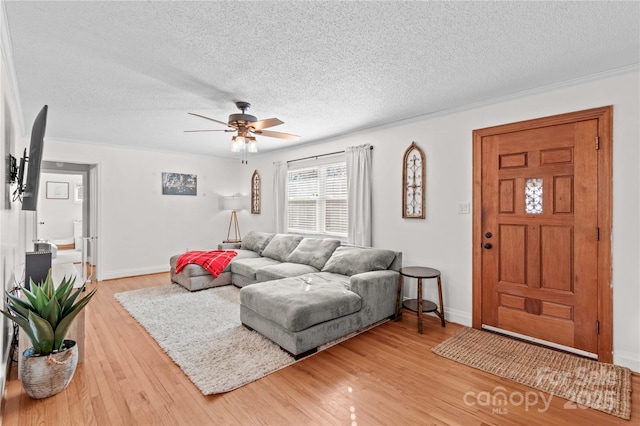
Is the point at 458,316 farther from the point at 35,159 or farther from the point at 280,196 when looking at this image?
the point at 35,159

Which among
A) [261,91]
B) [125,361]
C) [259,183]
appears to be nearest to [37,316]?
[125,361]

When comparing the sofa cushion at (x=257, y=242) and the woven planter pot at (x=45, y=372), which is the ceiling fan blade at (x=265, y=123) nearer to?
the woven planter pot at (x=45, y=372)

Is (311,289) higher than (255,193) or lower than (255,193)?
lower

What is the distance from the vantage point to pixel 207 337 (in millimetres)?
3008

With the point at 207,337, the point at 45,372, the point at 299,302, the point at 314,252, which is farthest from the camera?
the point at 314,252

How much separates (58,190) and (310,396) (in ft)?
33.0

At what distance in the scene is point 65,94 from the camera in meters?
3.03

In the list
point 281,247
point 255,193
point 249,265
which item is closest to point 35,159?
point 249,265

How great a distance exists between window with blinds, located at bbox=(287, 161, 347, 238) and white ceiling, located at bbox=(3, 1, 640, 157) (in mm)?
1538

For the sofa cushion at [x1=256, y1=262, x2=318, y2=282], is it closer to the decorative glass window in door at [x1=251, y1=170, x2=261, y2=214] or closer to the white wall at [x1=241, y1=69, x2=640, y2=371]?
the white wall at [x1=241, y1=69, x2=640, y2=371]

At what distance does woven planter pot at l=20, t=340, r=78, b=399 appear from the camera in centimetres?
202

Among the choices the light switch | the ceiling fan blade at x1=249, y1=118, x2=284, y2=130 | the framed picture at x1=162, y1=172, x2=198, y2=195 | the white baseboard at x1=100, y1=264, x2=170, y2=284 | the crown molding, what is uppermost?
the crown molding

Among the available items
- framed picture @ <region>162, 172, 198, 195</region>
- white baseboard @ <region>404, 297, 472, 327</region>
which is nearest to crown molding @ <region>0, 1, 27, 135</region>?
framed picture @ <region>162, 172, 198, 195</region>

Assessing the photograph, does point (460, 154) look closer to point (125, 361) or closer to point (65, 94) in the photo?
point (125, 361)
